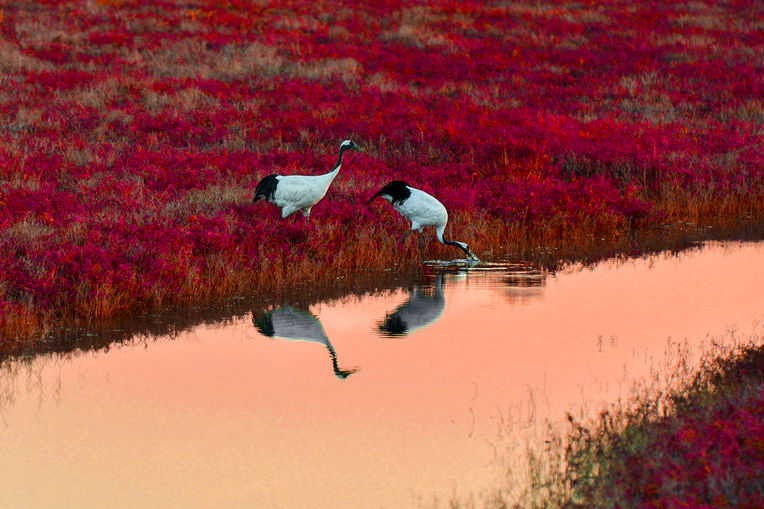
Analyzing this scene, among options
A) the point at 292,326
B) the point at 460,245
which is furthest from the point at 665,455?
the point at 460,245

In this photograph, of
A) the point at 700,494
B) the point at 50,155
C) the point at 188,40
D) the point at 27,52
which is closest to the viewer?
the point at 700,494

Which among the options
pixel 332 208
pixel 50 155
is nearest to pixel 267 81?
pixel 50 155

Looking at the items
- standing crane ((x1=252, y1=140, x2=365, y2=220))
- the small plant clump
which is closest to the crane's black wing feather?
standing crane ((x1=252, y1=140, x2=365, y2=220))

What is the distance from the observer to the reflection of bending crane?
9.05 m

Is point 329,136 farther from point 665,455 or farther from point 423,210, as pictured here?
point 665,455

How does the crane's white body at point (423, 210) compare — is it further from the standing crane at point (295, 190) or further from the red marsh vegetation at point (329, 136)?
the standing crane at point (295, 190)

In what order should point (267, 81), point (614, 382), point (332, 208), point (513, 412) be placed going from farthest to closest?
point (267, 81) → point (332, 208) → point (614, 382) → point (513, 412)

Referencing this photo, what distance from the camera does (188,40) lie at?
93.2ft

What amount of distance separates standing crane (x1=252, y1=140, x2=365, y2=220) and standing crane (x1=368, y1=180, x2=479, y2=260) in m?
0.77

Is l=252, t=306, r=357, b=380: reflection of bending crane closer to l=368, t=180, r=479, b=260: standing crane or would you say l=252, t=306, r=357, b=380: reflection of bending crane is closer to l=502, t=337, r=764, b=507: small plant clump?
l=368, t=180, r=479, b=260: standing crane

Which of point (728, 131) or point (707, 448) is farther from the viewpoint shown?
point (728, 131)

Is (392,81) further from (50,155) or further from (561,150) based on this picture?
(50,155)

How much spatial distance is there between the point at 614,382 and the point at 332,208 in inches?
266

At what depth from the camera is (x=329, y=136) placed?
18.7m
